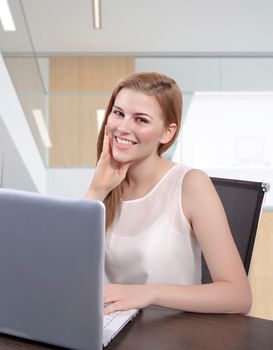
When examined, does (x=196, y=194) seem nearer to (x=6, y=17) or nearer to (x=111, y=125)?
(x=111, y=125)

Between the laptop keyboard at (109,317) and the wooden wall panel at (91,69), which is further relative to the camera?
the wooden wall panel at (91,69)

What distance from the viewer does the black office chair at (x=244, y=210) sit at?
173 centimetres

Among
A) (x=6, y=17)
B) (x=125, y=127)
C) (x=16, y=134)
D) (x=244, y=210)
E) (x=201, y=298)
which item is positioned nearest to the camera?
(x=201, y=298)

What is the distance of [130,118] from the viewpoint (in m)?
1.50

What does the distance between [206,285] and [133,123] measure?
0.52m

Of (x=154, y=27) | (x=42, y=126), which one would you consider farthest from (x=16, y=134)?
(x=154, y=27)

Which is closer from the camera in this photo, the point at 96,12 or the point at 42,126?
the point at 42,126

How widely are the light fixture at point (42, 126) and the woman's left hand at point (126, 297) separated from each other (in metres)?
4.35

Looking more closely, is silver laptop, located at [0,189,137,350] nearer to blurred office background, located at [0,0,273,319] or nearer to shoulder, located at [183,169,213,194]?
shoulder, located at [183,169,213,194]

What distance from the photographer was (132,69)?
8.50 metres

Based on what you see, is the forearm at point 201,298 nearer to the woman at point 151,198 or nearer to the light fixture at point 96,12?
the woman at point 151,198

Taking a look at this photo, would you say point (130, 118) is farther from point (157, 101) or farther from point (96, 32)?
point (96, 32)

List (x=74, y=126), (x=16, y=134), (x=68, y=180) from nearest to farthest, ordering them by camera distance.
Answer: (x=16, y=134)
(x=68, y=180)
(x=74, y=126)

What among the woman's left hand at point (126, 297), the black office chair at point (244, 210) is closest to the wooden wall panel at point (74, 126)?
the black office chair at point (244, 210)
